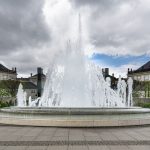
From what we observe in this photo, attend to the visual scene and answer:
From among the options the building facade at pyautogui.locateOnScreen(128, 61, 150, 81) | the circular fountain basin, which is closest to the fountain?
the circular fountain basin

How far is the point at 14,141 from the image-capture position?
1060 centimetres

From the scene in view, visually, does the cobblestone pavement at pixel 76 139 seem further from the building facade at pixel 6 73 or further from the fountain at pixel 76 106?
the building facade at pixel 6 73

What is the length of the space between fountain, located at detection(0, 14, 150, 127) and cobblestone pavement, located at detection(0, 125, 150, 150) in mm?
770

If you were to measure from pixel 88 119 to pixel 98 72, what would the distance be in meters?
12.0

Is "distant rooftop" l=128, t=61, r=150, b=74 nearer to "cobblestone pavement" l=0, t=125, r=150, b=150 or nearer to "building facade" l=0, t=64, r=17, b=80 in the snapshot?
"building facade" l=0, t=64, r=17, b=80

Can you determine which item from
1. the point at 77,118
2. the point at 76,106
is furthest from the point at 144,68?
the point at 77,118

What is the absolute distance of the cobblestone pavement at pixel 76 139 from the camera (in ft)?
31.6

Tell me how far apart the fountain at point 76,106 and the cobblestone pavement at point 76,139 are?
0.77 metres

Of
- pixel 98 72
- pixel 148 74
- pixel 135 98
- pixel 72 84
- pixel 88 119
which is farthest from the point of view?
pixel 148 74

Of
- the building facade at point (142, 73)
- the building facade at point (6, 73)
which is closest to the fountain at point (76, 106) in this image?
the building facade at point (142, 73)

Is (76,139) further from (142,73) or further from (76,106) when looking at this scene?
(142,73)

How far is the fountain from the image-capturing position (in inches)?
572

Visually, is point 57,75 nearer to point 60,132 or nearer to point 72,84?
point 72,84

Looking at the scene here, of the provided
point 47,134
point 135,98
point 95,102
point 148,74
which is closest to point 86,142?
point 47,134
